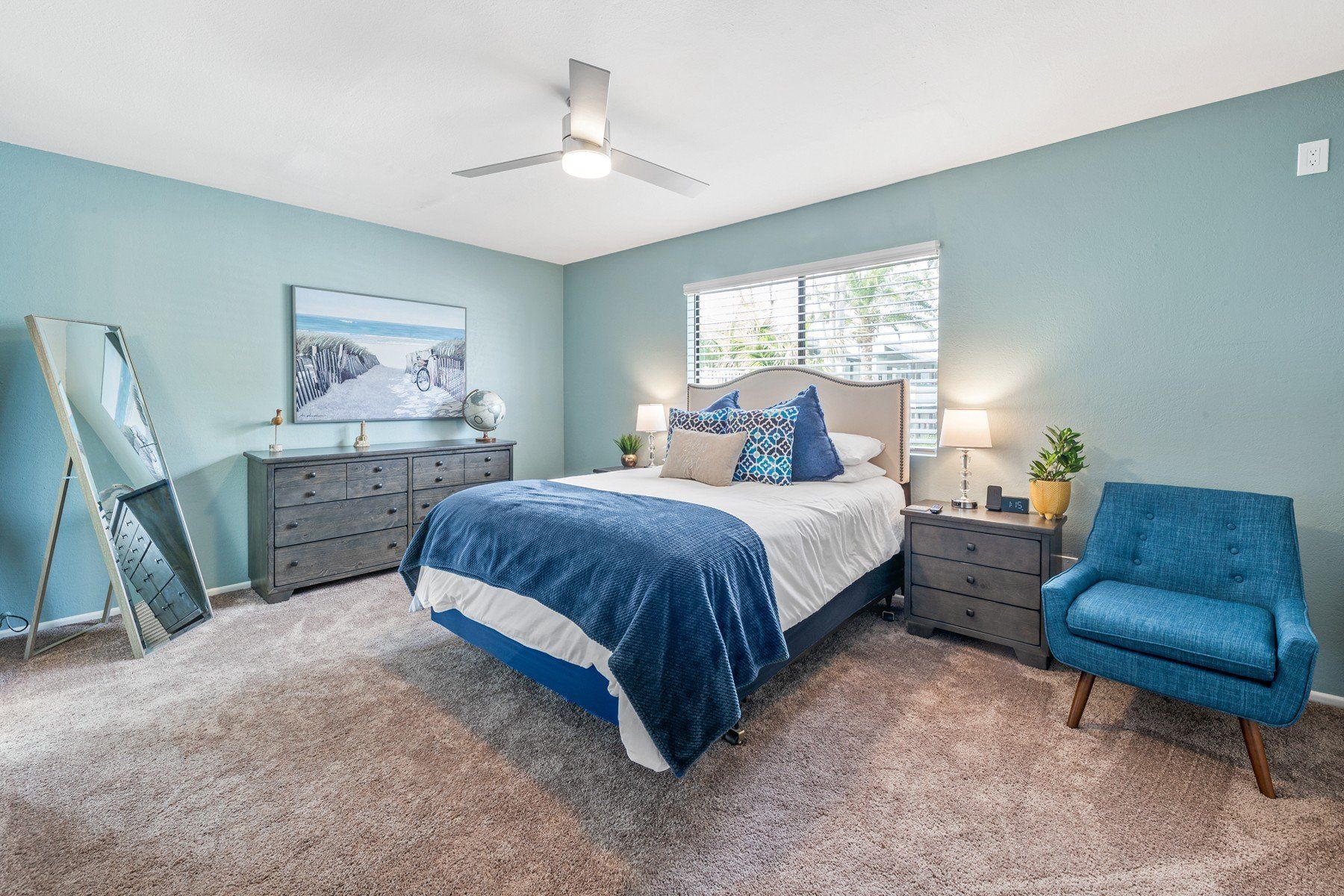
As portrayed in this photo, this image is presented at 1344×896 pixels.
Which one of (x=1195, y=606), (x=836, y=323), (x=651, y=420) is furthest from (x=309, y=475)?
(x=1195, y=606)

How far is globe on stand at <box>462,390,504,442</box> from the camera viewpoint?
465 cm

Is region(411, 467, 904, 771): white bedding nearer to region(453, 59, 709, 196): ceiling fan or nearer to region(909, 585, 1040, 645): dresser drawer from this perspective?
region(909, 585, 1040, 645): dresser drawer

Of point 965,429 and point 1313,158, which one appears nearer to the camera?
point 1313,158

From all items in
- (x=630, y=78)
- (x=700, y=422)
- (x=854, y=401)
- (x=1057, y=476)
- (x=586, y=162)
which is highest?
(x=630, y=78)

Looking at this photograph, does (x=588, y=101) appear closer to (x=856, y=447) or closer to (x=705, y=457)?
(x=705, y=457)

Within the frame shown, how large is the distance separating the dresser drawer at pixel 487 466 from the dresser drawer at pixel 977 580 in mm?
3039

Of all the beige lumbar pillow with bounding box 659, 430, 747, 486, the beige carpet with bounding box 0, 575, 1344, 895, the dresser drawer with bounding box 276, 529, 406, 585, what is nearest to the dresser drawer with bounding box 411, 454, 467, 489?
the dresser drawer with bounding box 276, 529, 406, 585

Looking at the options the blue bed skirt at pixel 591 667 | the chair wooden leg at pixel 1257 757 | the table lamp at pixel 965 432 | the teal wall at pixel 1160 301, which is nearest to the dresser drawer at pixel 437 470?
the blue bed skirt at pixel 591 667

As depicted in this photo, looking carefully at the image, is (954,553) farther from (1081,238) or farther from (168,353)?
(168,353)

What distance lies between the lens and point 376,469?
12.6 ft

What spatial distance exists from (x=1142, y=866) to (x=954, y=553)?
1465 millimetres

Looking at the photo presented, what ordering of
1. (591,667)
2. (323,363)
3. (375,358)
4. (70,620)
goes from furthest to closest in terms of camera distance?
(375,358)
(323,363)
(70,620)
(591,667)

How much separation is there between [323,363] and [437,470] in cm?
104

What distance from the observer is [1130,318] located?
2768 millimetres
